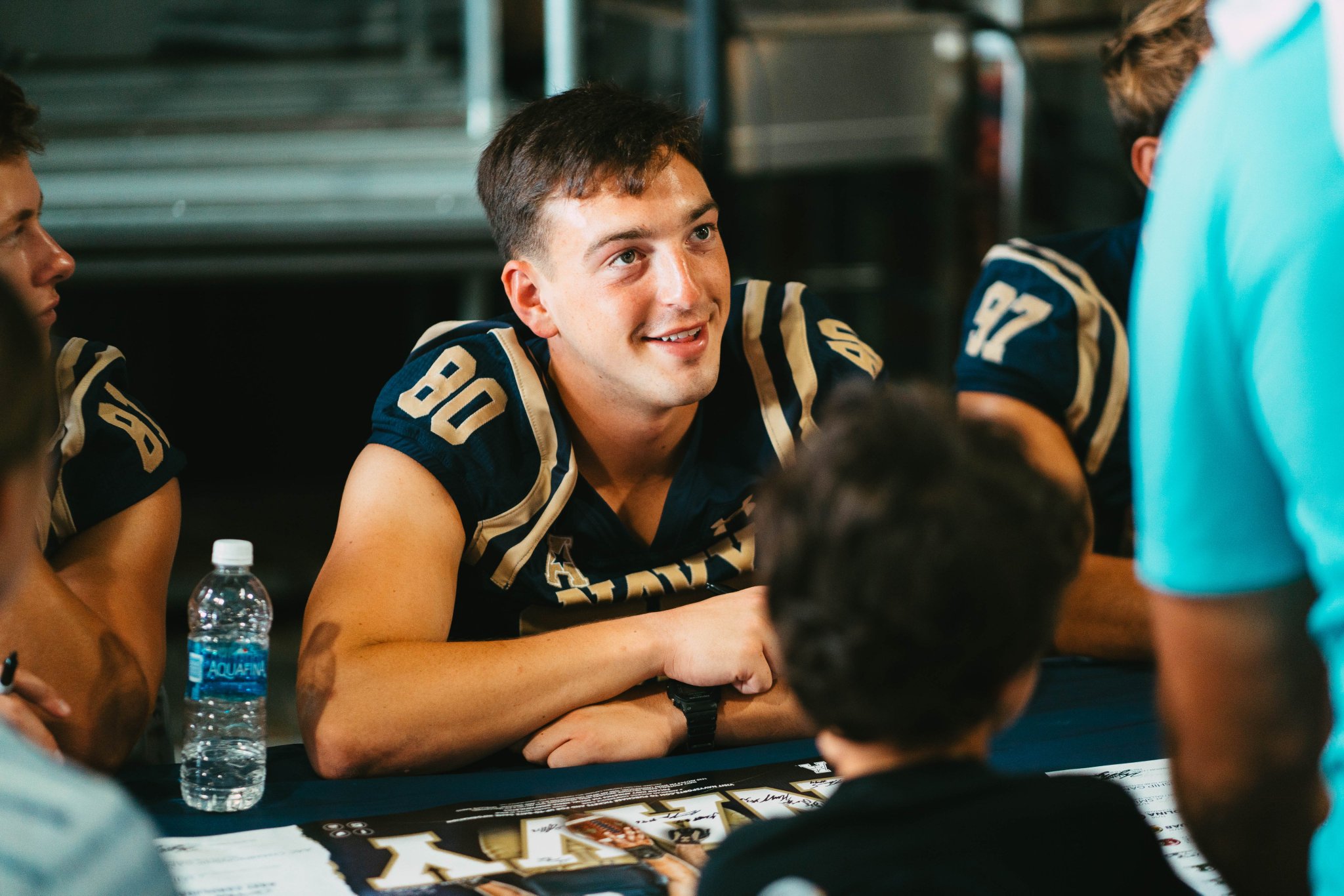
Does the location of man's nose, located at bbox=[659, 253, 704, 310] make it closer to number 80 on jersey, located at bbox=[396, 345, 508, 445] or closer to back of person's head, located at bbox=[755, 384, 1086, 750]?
number 80 on jersey, located at bbox=[396, 345, 508, 445]

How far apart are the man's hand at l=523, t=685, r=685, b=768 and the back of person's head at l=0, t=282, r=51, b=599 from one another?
2.64 ft

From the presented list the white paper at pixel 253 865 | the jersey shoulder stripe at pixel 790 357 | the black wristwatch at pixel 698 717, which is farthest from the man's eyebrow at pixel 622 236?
the white paper at pixel 253 865

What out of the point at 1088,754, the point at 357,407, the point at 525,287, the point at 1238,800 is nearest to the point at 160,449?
the point at 525,287

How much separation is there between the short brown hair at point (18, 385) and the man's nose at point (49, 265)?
2.94 feet

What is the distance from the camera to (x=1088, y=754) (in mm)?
1521

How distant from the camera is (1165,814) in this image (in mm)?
1341

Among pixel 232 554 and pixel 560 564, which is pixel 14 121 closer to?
pixel 232 554

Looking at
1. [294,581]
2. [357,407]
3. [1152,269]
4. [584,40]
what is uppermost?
[584,40]

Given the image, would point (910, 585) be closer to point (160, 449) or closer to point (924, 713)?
point (924, 713)

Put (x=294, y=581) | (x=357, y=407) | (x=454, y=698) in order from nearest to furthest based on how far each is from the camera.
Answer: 1. (x=454, y=698)
2. (x=294, y=581)
3. (x=357, y=407)

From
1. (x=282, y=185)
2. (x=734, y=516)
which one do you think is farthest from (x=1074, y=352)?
(x=282, y=185)

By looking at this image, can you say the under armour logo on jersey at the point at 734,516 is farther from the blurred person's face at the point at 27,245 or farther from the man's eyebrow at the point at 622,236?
the blurred person's face at the point at 27,245

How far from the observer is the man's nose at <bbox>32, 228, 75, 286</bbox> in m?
1.60

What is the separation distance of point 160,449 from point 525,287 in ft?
1.79
